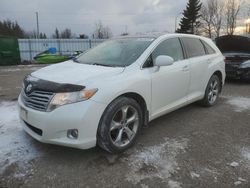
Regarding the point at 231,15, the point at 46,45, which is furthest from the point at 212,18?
the point at 46,45

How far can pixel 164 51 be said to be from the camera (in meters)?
4.12

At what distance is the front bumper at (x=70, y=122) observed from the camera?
285cm

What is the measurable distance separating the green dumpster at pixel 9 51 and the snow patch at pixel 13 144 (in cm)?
1287

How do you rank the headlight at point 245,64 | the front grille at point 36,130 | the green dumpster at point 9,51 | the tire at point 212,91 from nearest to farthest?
the front grille at point 36,130
the tire at point 212,91
the headlight at point 245,64
the green dumpster at point 9,51

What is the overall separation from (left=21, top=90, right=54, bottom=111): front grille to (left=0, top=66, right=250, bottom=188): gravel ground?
28.4 inches

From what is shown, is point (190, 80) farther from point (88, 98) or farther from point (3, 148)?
point (3, 148)

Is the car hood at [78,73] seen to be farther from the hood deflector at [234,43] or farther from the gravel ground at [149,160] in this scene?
the hood deflector at [234,43]

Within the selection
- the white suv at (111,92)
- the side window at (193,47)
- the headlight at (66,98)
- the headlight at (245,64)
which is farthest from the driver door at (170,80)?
the headlight at (245,64)

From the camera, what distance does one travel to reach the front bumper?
2854mm

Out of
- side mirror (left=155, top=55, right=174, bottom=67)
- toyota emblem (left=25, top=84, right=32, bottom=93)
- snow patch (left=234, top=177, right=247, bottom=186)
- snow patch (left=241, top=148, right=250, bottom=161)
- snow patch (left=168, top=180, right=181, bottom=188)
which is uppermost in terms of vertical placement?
side mirror (left=155, top=55, right=174, bottom=67)

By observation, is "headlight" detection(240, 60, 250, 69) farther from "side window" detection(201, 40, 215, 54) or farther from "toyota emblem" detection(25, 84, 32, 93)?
"toyota emblem" detection(25, 84, 32, 93)

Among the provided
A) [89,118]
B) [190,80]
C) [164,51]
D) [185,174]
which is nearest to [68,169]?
[89,118]

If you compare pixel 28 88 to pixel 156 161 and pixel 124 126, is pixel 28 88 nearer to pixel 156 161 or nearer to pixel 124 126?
pixel 124 126

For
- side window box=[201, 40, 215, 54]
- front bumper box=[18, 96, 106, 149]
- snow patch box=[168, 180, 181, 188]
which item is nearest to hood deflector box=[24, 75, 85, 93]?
front bumper box=[18, 96, 106, 149]
